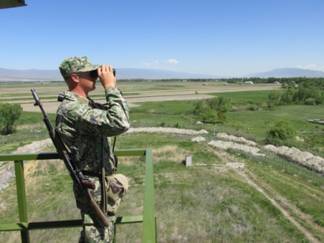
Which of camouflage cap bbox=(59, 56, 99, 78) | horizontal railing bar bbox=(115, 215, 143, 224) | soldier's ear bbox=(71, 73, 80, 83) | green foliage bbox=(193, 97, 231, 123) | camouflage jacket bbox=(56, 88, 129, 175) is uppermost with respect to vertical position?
camouflage cap bbox=(59, 56, 99, 78)

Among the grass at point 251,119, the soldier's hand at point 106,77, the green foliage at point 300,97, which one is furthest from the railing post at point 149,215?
the green foliage at point 300,97

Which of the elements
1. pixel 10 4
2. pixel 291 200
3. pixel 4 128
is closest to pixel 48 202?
pixel 291 200

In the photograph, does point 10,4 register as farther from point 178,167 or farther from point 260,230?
point 178,167

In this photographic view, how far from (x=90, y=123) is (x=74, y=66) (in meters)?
0.50

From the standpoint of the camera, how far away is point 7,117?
155 ft

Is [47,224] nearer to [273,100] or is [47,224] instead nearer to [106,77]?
[106,77]

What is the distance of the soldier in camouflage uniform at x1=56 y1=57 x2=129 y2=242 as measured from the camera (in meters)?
3.17

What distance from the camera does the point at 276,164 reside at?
2316 centimetres

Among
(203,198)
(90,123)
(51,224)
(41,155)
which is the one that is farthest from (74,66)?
(203,198)

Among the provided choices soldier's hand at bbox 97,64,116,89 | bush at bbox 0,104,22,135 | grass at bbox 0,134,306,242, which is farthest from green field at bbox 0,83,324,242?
bush at bbox 0,104,22,135

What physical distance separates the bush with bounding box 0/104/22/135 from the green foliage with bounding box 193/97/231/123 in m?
22.7

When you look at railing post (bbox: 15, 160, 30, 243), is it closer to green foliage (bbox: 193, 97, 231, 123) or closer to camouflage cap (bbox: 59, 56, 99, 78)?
camouflage cap (bbox: 59, 56, 99, 78)

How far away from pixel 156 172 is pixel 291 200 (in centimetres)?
669

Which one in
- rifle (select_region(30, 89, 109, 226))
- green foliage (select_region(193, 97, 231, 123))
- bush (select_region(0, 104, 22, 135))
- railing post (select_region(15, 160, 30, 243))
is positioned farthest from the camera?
green foliage (select_region(193, 97, 231, 123))
